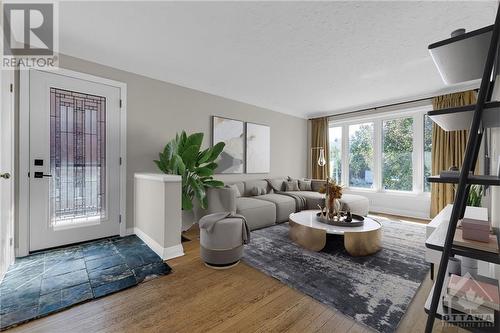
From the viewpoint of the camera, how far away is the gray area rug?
1.65 metres

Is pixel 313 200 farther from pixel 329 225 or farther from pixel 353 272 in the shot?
pixel 353 272

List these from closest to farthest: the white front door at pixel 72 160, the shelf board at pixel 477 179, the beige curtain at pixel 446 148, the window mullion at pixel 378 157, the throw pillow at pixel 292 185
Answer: the shelf board at pixel 477 179 < the white front door at pixel 72 160 < the beige curtain at pixel 446 148 < the throw pillow at pixel 292 185 < the window mullion at pixel 378 157

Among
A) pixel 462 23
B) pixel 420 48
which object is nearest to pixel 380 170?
pixel 420 48

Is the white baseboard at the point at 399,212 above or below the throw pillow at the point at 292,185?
below

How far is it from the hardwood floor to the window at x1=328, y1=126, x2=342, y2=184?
399cm

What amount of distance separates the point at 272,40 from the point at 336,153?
419 centimetres

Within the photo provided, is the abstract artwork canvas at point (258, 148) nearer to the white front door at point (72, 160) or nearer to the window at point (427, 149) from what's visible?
the white front door at point (72, 160)

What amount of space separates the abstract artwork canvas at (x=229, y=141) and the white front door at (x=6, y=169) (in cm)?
263

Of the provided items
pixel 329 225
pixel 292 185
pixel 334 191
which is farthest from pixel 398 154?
pixel 329 225

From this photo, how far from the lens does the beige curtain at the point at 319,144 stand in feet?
19.1

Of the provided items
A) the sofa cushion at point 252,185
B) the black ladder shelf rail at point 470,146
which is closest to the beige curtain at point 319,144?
the sofa cushion at point 252,185

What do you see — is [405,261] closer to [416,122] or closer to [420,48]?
[420,48]

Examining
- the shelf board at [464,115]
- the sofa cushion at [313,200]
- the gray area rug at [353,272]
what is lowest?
the gray area rug at [353,272]

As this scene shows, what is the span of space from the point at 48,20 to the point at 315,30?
2.78 meters
